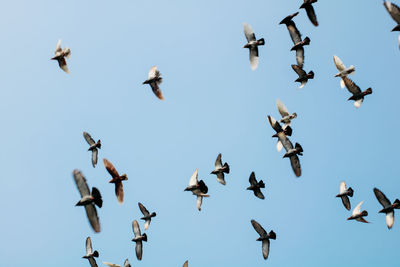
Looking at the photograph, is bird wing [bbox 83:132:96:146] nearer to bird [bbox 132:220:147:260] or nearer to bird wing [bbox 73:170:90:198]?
bird [bbox 132:220:147:260]

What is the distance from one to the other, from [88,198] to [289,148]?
35.0 feet

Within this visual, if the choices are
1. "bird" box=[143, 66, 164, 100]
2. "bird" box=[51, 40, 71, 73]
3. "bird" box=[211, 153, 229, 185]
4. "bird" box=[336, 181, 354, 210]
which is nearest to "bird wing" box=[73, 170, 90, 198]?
"bird" box=[143, 66, 164, 100]

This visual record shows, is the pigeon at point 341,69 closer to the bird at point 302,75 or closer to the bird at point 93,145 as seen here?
the bird at point 302,75

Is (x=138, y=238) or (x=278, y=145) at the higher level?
(x=278, y=145)

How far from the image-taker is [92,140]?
31234 mm

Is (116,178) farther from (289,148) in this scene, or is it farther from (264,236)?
(264,236)

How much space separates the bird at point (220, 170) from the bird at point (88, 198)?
9.53 metres

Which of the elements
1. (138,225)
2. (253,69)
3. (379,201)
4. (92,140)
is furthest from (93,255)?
(379,201)

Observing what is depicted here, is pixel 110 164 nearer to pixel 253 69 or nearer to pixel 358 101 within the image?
pixel 253 69

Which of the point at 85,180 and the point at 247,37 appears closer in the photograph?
the point at 85,180

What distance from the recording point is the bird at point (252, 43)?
1143 inches

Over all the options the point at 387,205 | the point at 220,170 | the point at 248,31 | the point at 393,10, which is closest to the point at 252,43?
the point at 248,31

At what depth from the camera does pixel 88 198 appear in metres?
22.3

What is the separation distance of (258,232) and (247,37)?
35.0ft
